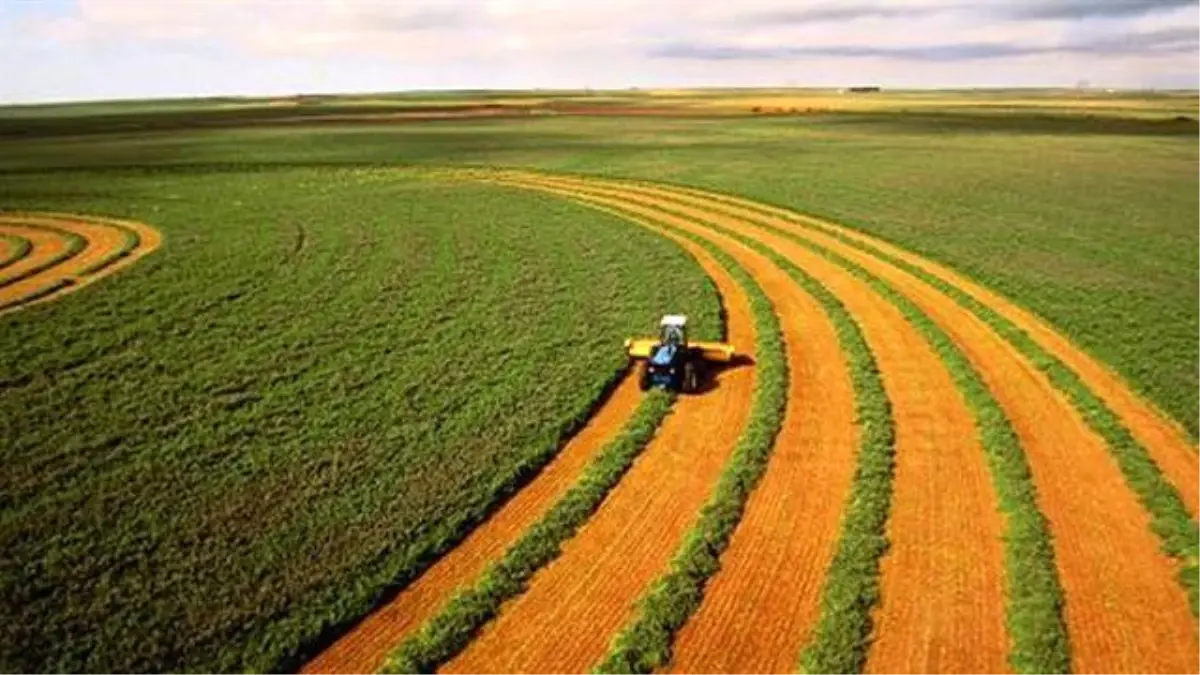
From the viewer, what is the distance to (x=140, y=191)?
71.6 m

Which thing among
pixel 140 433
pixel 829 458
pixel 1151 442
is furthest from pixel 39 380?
pixel 1151 442

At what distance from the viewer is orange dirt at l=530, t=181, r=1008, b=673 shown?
14953 mm

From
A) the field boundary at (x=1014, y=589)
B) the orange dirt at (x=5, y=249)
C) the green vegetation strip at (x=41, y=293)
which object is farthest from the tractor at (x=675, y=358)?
the orange dirt at (x=5, y=249)

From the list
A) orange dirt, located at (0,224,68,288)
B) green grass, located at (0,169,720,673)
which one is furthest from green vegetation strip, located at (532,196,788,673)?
orange dirt, located at (0,224,68,288)

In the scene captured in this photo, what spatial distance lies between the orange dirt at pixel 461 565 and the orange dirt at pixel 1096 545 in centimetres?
792

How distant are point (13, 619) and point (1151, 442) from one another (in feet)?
82.7

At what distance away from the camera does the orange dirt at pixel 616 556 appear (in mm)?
15172

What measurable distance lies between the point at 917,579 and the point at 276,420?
16553 millimetres

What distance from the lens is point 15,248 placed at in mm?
47375

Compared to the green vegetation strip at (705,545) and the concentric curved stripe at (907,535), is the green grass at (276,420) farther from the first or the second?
the green vegetation strip at (705,545)

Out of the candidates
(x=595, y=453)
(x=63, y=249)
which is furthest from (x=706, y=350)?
(x=63, y=249)

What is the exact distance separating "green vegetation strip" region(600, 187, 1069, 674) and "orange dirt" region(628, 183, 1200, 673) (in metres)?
0.33

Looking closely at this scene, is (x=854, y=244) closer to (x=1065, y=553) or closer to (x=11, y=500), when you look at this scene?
(x=1065, y=553)

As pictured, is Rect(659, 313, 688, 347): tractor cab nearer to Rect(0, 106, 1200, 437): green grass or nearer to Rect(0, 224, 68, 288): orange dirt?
Rect(0, 106, 1200, 437): green grass
